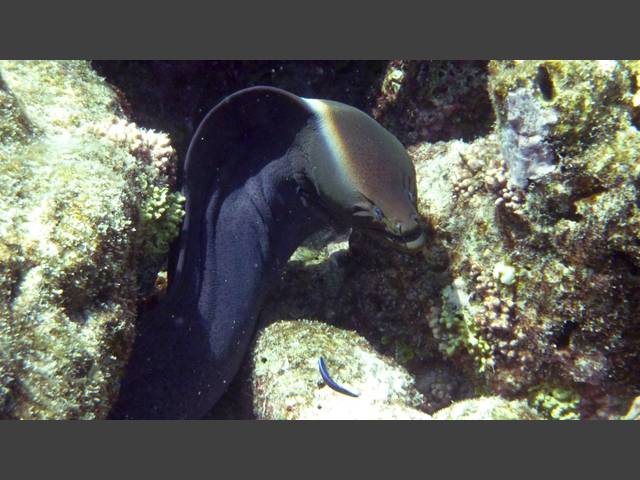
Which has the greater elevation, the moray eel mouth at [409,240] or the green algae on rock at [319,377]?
the moray eel mouth at [409,240]

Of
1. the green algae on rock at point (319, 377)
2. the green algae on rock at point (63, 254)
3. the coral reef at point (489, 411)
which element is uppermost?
the green algae on rock at point (63, 254)

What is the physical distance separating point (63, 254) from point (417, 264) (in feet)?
8.93

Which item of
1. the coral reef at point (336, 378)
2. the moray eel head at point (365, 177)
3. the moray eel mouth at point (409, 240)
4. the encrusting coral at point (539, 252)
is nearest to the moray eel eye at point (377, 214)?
the moray eel head at point (365, 177)

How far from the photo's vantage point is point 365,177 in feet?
12.4

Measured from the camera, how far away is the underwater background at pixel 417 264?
2.52 m

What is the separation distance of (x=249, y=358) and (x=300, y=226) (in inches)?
55.9

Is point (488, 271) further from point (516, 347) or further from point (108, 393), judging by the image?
point (108, 393)

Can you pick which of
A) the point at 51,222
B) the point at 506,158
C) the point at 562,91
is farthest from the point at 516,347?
the point at 51,222

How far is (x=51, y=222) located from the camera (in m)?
2.55

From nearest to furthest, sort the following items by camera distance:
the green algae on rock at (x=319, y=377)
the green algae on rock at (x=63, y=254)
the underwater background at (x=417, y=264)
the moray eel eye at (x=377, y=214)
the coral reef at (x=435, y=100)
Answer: the green algae on rock at (x=63, y=254) < the underwater background at (x=417, y=264) < the green algae on rock at (x=319, y=377) < the moray eel eye at (x=377, y=214) < the coral reef at (x=435, y=100)

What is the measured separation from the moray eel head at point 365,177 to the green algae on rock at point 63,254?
1592 mm

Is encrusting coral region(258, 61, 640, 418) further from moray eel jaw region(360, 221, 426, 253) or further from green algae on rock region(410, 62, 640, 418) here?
moray eel jaw region(360, 221, 426, 253)

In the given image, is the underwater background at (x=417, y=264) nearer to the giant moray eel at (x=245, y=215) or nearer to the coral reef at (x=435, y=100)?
the coral reef at (x=435, y=100)

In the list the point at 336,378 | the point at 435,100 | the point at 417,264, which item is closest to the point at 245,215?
the point at 417,264
